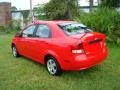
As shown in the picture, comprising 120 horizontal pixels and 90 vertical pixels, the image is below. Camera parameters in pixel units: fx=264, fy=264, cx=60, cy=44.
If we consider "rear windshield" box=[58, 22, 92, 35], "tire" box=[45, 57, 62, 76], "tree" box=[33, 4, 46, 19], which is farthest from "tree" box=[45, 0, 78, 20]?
"tire" box=[45, 57, 62, 76]

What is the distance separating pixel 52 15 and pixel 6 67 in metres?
15.4

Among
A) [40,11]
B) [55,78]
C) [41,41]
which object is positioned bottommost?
[55,78]

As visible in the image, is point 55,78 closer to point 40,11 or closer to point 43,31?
point 43,31

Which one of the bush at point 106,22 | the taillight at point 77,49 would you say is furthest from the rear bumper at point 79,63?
the bush at point 106,22

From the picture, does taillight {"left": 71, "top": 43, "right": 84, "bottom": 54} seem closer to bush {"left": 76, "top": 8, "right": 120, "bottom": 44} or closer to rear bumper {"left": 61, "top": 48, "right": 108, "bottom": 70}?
rear bumper {"left": 61, "top": 48, "right": 108, "bottom": 70}

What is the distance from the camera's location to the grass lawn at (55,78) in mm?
6750

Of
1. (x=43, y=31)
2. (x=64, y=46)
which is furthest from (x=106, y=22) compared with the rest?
(x=64, y=46)

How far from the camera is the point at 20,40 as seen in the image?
960 centimetres

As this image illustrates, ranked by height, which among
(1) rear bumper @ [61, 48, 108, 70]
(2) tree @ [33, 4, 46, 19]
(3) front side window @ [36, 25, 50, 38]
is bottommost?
(1) rear bumper @ [61, 48, 108, 70]

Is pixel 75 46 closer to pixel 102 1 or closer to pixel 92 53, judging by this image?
pixel 92 53

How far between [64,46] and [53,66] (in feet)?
2.91

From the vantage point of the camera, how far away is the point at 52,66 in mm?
7695

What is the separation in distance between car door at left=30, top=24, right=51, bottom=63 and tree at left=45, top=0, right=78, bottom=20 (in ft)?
50.1

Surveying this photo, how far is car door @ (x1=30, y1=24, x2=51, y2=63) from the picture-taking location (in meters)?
7.85
